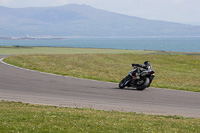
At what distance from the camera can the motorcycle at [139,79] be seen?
18641 millimetres

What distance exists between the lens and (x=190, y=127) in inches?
392

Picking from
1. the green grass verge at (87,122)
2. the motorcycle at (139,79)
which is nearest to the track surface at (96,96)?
the motorcycle at (139,79)

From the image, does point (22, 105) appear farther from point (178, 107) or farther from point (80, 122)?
point (178, 107)

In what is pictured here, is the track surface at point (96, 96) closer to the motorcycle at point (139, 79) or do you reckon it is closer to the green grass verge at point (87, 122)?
the motorcycle at point (139, 79)

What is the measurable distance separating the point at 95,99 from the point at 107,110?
7.39ft

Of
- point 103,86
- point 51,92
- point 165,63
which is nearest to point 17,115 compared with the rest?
point 51,92

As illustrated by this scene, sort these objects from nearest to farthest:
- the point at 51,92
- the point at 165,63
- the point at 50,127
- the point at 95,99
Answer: the point at 50,127 < the point at 95,99 < the point at 51,92 < the point at 165,63

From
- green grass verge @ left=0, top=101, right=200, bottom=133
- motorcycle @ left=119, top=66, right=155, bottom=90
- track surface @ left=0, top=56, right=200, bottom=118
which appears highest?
motorcycle @ left=119, top=66, right=155, bottom=90

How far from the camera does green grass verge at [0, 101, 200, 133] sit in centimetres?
880

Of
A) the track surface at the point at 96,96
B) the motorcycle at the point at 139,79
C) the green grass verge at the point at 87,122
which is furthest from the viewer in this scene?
the motorcycle at the point at 139,79

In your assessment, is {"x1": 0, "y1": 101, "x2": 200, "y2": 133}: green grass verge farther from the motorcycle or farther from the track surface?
the motorcycle

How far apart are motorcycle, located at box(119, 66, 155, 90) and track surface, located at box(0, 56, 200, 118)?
41cm

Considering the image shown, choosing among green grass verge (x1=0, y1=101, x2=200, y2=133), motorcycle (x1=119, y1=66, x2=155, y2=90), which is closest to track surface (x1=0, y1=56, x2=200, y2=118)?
motorcycle (x1=119, y1=66, x2=155, y2=90)

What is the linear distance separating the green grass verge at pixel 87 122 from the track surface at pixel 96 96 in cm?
170
